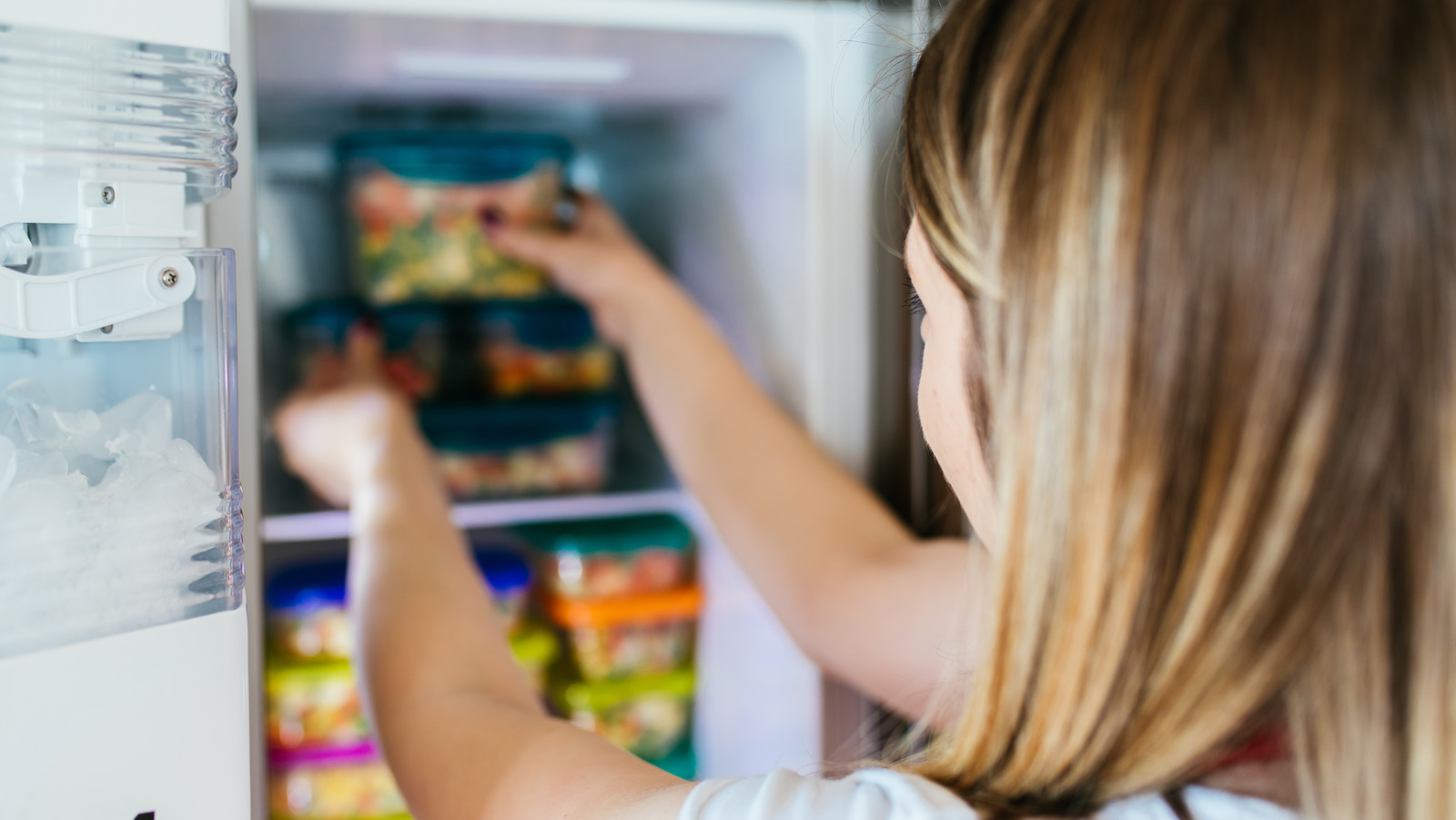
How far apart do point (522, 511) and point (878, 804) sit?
0.85 m

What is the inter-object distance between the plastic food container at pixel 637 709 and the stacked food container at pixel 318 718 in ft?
0.79

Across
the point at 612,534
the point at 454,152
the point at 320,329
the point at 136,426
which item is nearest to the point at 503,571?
the point at 612,534

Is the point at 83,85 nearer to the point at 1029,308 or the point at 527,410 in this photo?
the point at 1029,308

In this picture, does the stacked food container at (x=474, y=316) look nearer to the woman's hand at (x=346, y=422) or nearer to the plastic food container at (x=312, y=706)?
the woman's hand at (x=346, y=422)

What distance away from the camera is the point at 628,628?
129cm

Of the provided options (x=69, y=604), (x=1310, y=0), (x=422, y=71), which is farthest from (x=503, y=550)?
(x=1310, y=0)

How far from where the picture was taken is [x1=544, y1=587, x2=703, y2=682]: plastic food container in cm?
127

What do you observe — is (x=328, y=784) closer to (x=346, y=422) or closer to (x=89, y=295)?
(x=346, y=422)

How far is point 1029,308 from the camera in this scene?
47 cm

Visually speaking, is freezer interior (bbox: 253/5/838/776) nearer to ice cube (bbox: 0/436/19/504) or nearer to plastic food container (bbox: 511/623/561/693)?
plastic food container (bbox: 511/623/561/693)

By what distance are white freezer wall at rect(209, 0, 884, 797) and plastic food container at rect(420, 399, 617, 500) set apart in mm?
205

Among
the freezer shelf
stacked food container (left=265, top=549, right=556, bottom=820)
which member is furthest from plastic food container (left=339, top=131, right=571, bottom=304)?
stacked food container (left=265, top=549, right=556, bottom=820)

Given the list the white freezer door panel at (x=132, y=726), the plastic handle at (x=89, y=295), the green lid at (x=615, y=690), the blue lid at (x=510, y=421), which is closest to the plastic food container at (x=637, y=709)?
the green lid at (x=615, y=690)

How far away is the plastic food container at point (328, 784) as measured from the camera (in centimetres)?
118
